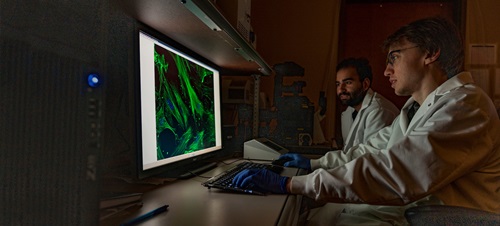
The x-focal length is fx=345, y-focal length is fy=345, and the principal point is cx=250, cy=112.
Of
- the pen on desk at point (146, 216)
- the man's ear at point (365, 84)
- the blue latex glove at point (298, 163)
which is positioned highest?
the man's ear at point (365, 84)

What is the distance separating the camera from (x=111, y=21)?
0.29m

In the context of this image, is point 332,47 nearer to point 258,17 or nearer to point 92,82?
point 258,17

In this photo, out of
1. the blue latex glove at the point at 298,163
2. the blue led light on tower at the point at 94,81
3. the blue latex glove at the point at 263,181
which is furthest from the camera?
the blue latex glove at the point at 298,163

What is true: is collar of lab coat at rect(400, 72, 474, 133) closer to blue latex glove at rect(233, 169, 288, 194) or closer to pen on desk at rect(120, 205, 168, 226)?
blue latex glove at rect(233, 169, 288, 194)

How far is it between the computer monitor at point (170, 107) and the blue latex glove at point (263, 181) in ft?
0.71

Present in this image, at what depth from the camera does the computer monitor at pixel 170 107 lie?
892 mm

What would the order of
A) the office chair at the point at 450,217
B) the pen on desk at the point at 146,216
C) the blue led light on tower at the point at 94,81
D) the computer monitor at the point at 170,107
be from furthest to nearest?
the computer monitor at the point at 170,107 → the office chair at the point at 450,217 → the pen on desk at the point at 146,216 → the blue led light on tower at the point at 94,81

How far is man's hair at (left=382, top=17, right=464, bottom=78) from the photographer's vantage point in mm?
1268

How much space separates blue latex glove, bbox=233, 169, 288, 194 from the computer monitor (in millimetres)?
216

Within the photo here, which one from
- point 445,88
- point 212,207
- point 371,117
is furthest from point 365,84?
point 212,207

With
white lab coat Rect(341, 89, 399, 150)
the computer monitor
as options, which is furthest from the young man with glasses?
white lab coat Rect(341, 89, 399, 150)

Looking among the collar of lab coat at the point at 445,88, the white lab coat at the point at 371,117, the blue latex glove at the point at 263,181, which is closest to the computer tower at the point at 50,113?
the blue latex glove at the point at 263,181

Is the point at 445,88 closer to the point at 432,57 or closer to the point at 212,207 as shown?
the point at 432,57

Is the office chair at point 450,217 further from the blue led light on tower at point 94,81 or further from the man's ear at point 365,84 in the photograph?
the man's ear at point 365,84
